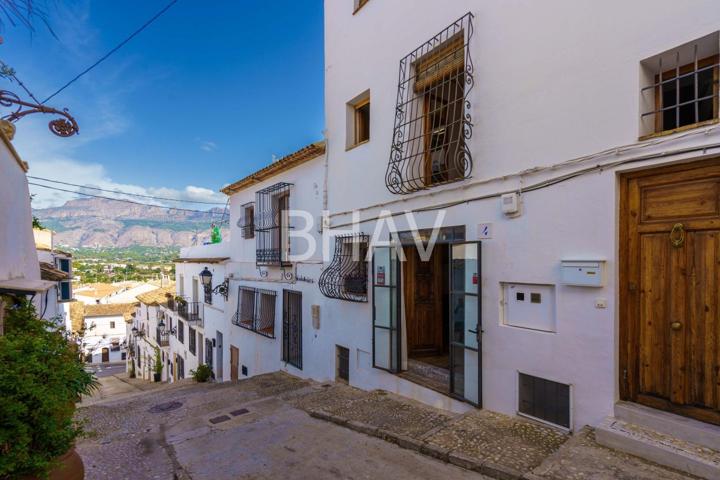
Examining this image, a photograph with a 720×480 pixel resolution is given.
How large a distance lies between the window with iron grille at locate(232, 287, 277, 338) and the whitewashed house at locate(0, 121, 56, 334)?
5182 millimetres

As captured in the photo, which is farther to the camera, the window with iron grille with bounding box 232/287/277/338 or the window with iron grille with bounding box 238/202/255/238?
the window with iron grille with bounding box 238/202/255/238

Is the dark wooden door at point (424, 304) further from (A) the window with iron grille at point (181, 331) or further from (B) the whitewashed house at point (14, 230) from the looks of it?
(A) the window with iron grille at point (181, 331)

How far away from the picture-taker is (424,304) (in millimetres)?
7047

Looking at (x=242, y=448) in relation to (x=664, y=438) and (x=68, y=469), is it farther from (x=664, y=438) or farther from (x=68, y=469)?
(x=664, y=438)

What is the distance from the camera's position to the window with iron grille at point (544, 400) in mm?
3984

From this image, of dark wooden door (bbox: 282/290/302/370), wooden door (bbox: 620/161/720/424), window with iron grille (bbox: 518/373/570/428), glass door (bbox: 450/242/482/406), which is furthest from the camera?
dark wooden door (bbox: 282/290/302/370)

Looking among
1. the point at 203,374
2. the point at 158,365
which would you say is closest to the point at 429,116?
the point at 203,374

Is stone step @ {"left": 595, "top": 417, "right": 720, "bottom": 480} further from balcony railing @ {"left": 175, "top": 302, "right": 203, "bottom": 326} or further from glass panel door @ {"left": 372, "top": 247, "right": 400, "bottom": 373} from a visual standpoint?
balcony railing @ {"left": 175, "top": 302, "right": 203, "bottom": 326}

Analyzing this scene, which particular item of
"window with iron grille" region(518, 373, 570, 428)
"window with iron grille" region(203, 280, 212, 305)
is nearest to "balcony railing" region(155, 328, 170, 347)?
"window with iron grille" region(203, 280, 212, 305)

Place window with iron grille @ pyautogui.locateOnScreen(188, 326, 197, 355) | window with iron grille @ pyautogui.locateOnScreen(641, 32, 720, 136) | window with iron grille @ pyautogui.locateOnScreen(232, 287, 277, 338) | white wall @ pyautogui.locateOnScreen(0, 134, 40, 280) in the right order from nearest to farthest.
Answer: window with iron grille @ pyautogui.locateOnScreen(641, 32, 720, 136) → white wall @ pyautogui.locateOnScreen(0, 134, 40, 280) → window with iron grille @ pyautogui.locateOnScreen(232, 287, 277, 338) → window with iron grille @ pyautogui.locateOnScreen(188, 326, 197, 355)

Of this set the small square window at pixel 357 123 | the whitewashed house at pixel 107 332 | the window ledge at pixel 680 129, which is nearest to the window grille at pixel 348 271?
the small square window at pixel 357 123

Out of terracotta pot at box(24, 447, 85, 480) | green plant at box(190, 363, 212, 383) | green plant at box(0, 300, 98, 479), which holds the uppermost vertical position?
green plant at box(0, 300, 98, 479)

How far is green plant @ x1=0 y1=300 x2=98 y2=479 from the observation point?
2.35 m

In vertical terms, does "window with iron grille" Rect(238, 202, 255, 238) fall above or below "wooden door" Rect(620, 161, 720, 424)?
above
